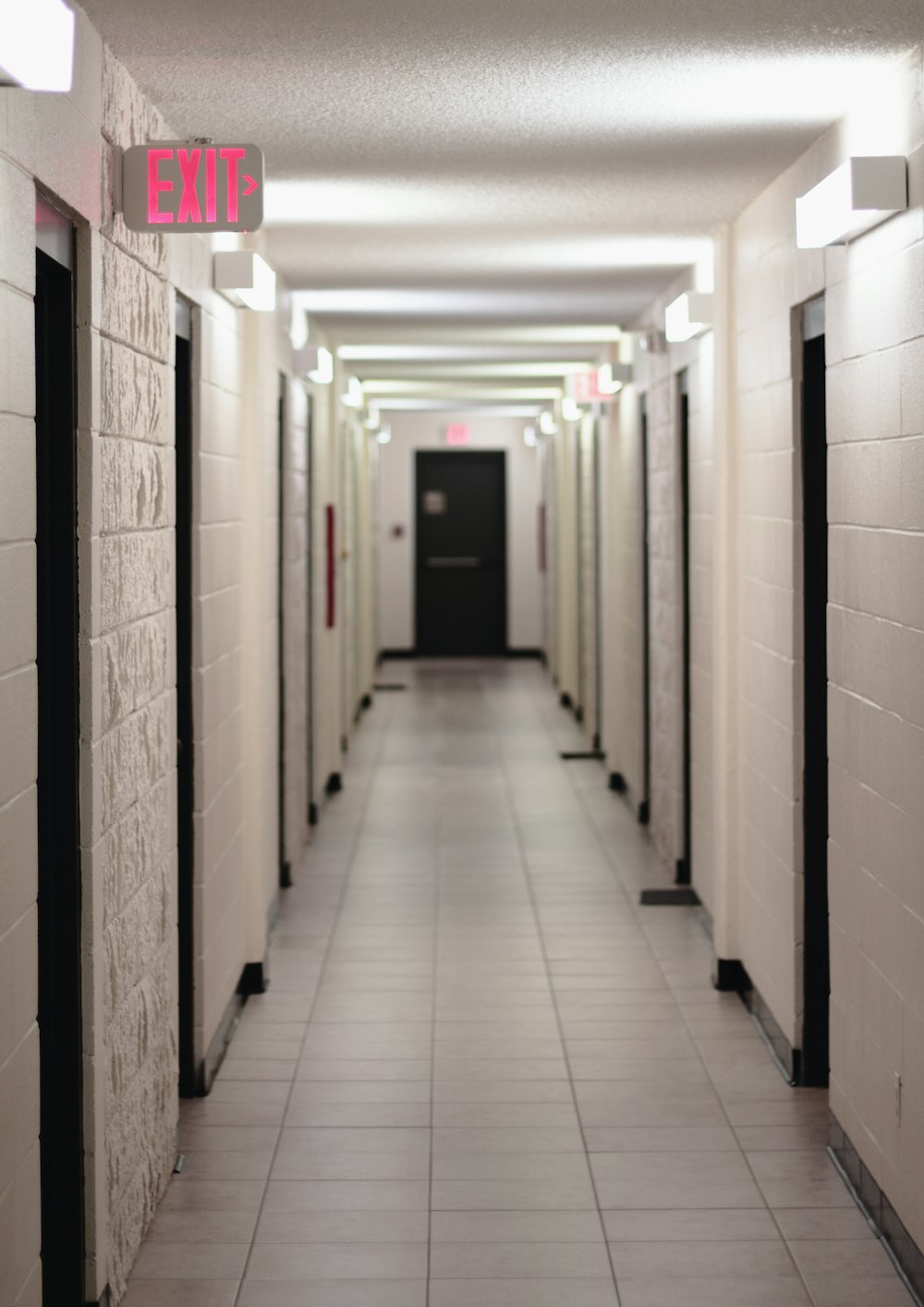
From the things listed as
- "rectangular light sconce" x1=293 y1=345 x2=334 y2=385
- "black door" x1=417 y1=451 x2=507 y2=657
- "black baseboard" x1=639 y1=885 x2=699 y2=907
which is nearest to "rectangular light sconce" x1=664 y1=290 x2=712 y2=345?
"rectangular light sconce" x1=293 y1=345 x2=334 y2=385

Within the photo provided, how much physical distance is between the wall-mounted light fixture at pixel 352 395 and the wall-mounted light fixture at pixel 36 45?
9226mm

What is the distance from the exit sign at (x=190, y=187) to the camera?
11.8ft

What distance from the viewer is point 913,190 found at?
3572 mm

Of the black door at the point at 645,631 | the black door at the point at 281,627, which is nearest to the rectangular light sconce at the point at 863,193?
the black door at the point at 281,627

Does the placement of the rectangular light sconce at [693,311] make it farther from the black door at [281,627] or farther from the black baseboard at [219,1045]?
the black baseboard at [219,1045]

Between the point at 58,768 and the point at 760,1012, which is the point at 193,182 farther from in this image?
the point at 760,1012

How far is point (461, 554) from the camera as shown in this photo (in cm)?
1988

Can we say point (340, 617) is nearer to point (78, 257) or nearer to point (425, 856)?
point (425, 856)

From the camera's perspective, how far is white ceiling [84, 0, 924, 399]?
11.3 ft

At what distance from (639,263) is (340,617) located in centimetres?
508

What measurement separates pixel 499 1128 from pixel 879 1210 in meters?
1.14

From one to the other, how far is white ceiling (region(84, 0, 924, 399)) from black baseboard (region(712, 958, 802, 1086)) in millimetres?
2599

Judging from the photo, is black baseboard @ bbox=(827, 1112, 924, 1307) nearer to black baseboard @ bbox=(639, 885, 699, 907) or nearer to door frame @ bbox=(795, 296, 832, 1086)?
door frame @ bbox=(795, 296, 832, 1086)

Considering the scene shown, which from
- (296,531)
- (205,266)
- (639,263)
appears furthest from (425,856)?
(205,266)
